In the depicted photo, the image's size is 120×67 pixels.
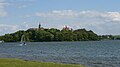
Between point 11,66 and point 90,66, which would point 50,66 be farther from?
point 90,66

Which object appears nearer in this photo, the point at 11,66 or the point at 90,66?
the point at 11,66

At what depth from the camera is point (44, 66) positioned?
4738 cm

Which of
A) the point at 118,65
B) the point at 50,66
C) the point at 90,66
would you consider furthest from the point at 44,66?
the point at 118,65

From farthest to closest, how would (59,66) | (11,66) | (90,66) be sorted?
(90,66) → (59,66) → (11,66)

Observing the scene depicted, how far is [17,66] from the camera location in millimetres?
45781

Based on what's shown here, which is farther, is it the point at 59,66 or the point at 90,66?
the point at 90,66

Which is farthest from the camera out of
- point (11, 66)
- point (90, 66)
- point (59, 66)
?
point (90, 66)

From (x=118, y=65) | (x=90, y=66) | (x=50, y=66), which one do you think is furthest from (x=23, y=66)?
(x=118, y=65)

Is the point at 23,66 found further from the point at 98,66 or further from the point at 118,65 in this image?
the point at 118,65

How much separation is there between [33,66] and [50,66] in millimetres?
2436

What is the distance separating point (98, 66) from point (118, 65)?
174 inches

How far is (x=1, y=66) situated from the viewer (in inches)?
1785

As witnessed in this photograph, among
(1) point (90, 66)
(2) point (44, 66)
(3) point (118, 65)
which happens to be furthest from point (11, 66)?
(3) point (118, 65)

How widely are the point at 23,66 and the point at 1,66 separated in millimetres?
2737
